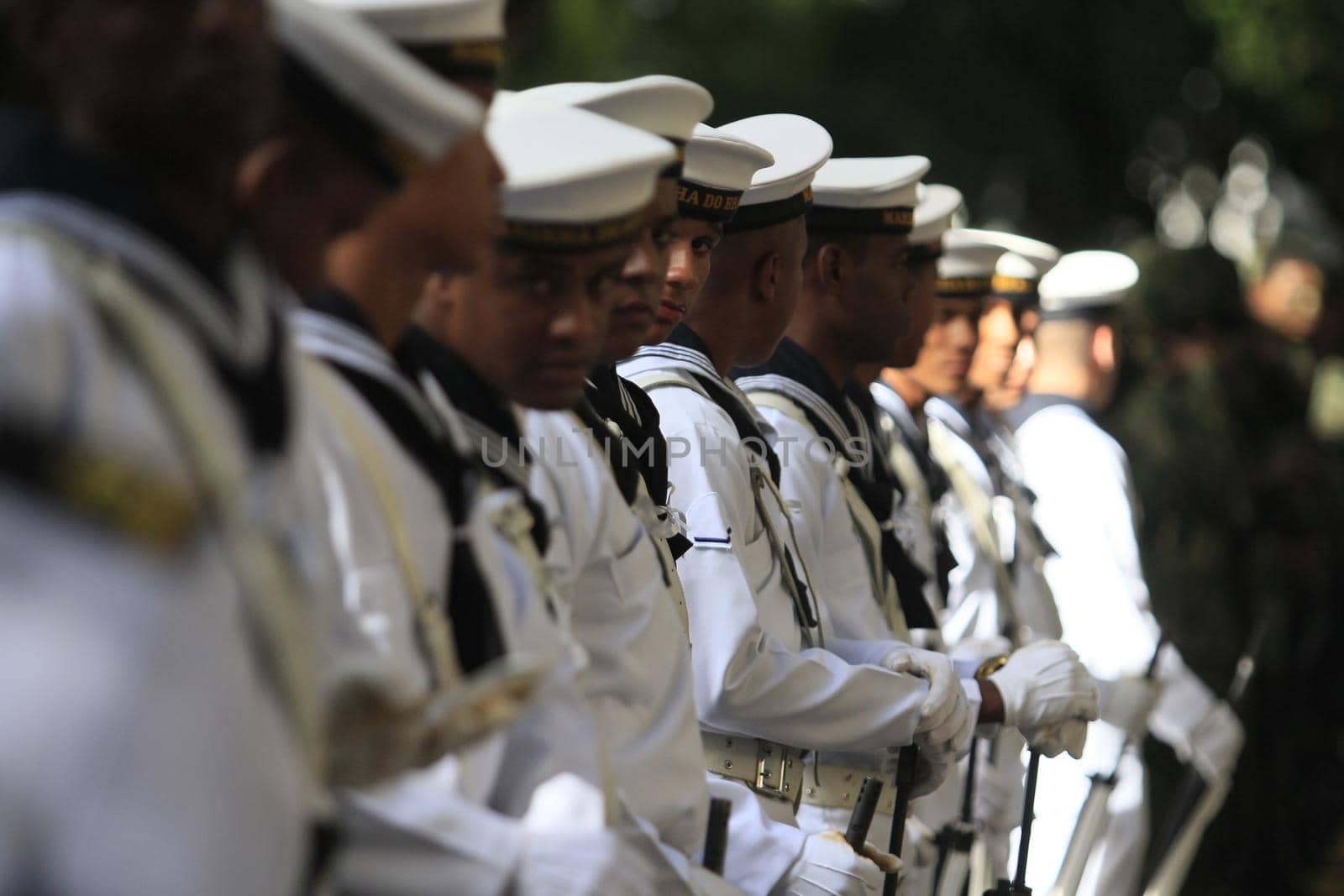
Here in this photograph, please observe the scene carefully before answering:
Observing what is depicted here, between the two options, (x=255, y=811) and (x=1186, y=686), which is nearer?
(x=255, y=811)

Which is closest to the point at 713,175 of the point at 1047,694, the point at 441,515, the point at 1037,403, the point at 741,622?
the point at 741,622

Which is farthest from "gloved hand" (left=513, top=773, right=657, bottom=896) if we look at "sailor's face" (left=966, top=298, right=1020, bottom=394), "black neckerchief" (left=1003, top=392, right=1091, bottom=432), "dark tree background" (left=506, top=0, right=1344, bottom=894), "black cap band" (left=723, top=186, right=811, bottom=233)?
"dark tree background" (left=506, top=0, right=1344, bottom=894)

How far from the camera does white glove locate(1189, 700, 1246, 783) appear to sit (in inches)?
275

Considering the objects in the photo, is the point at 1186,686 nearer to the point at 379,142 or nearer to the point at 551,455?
the point at 551,455

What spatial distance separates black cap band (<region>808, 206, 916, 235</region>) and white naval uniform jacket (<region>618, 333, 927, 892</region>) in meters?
0.91

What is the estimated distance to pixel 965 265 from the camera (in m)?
6.96

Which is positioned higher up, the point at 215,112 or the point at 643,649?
the point at 215,112

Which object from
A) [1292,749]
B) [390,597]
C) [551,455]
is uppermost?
[390,597]

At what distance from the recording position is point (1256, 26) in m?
14.0

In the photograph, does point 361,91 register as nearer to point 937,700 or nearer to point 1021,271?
point 937,700

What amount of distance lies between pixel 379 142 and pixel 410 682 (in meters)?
0.53

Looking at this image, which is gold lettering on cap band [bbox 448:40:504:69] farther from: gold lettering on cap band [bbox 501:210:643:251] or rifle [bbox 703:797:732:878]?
rifle [bbox 703:797:732:878]

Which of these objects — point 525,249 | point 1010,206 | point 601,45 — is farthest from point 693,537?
point 601,45

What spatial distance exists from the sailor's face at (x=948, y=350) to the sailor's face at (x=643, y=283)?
3.41m
